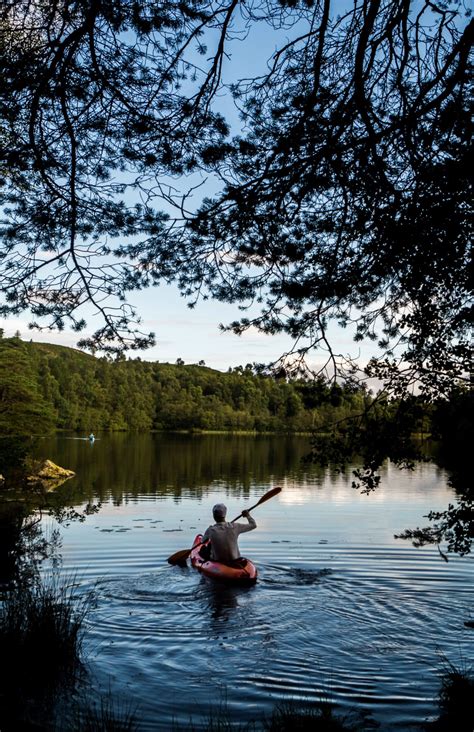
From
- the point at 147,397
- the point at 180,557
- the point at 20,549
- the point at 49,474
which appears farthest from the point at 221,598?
the point at 147,397

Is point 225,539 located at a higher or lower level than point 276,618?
higher

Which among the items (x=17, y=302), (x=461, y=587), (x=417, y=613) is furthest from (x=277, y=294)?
(x=461, y=587)

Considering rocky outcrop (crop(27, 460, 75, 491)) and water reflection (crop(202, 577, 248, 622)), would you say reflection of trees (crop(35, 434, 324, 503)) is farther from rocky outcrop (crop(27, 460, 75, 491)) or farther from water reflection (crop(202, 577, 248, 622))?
water reflection (crop(202, 577, 248, 622))

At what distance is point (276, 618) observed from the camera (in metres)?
9.32

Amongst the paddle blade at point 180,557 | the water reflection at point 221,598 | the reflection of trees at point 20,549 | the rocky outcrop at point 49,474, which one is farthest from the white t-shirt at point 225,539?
the rocky outcrop at point 49,474

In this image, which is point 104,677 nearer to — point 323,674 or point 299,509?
point 323,674

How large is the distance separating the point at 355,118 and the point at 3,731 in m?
5.91

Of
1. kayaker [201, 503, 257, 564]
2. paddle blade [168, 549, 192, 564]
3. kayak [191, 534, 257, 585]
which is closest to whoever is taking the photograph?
kayak [191, 534, 257, 585]

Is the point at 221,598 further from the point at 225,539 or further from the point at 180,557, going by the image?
the point at 180,557

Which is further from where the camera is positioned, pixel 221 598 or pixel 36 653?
pixel 221 598

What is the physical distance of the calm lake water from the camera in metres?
6.48

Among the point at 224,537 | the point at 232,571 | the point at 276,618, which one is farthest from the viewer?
the point at 224,537

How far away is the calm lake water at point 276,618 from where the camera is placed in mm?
6477

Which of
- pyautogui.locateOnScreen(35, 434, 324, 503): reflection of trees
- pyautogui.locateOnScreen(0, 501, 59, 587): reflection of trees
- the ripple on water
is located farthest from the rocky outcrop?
the ripple on water
